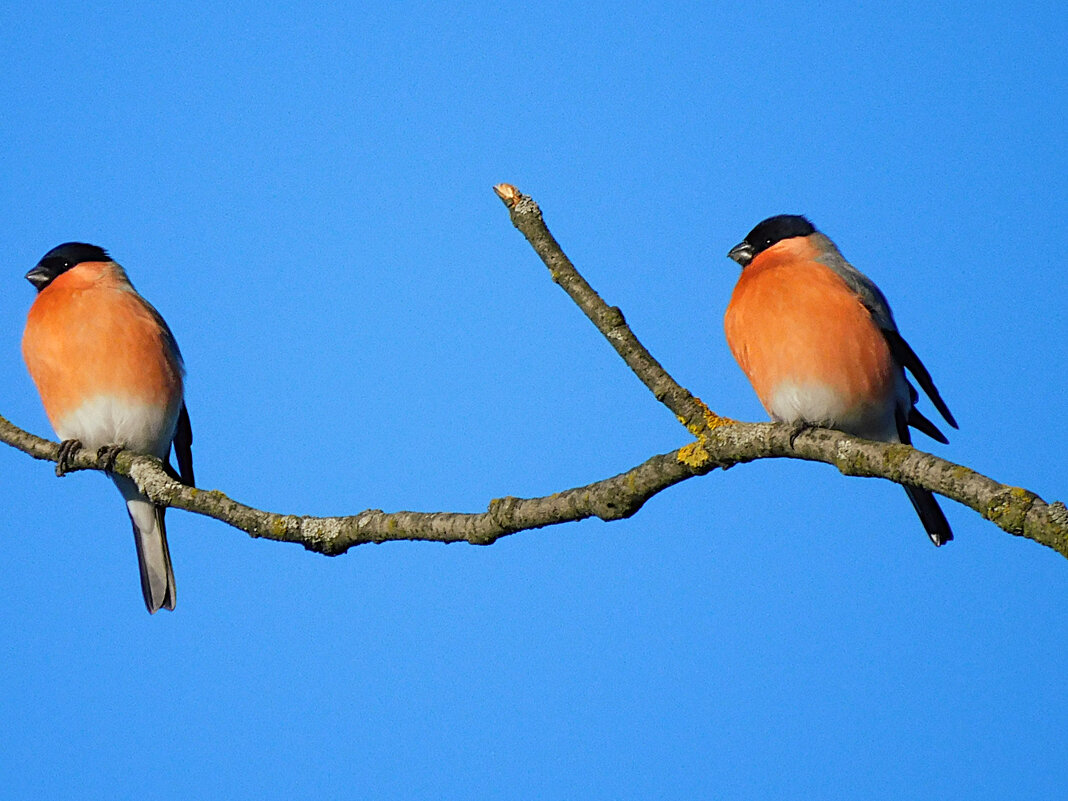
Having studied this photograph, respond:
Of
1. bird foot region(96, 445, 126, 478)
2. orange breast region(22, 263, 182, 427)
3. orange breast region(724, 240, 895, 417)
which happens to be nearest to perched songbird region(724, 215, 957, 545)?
orange breast region(724, 240, 895, 417)

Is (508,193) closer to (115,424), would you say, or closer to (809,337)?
(809,337)

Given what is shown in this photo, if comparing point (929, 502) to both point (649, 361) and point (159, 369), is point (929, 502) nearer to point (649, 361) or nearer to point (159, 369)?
point (649, 361)

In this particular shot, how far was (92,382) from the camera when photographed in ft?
20.8

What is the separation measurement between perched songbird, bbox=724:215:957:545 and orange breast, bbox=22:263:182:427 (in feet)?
11.6

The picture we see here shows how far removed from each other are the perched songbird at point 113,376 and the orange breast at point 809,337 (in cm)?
356

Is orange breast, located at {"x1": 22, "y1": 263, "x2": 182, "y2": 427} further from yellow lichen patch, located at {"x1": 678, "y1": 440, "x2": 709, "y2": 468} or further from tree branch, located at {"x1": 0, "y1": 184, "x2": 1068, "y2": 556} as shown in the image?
yellow lichen patch, located at {"x1": 678, "y1": 440, "x2": 709, "y2": 468}

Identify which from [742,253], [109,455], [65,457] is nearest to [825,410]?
[742,253]

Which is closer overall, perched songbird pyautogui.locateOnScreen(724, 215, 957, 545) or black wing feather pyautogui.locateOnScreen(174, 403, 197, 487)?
perched songbird pyautogui.locateOnScreen(724, 215, 957, 545)

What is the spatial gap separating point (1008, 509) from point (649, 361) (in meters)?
1.33

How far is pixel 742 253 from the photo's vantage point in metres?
6.21

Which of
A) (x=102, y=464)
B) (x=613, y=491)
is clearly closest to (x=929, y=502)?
(x=613, y=491)

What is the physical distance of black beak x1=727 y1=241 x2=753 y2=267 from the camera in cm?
620

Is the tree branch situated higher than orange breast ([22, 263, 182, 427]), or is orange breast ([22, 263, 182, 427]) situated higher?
orange breast ([22, 263, 182, 427])

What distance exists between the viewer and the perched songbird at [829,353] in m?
5.27
